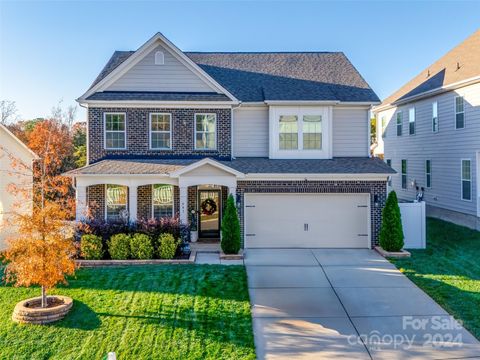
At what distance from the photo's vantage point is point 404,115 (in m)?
22.9

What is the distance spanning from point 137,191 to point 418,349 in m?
10.7

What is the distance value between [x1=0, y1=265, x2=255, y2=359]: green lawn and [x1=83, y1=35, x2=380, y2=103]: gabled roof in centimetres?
852

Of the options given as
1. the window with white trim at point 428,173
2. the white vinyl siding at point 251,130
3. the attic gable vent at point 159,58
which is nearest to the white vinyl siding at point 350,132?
the white vinyl siding at point 251,130

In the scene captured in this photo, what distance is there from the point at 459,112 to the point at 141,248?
1462cm

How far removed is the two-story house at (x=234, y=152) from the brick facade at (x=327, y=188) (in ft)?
0.12

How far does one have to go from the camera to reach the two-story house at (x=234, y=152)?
14.3 metres

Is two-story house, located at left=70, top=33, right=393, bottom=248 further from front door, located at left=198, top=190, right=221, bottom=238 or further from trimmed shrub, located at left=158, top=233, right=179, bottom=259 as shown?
trimmed shrub, located at left=158, top=233, right=179, bottom=259

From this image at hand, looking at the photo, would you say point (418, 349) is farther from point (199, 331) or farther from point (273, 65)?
point (273, 65)

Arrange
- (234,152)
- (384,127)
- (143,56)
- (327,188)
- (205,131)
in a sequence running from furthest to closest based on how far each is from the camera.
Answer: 1. (384,127)
2. (234,152)
3. (205,131)
4. (143,56)
5. (327,188)

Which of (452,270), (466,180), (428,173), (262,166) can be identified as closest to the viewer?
(452,270)

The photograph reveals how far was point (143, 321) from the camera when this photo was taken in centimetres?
819

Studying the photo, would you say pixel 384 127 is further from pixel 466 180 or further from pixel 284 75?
pixel 284 75

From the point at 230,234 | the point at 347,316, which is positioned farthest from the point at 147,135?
the point at 347,316

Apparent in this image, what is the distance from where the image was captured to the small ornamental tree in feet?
43.4
